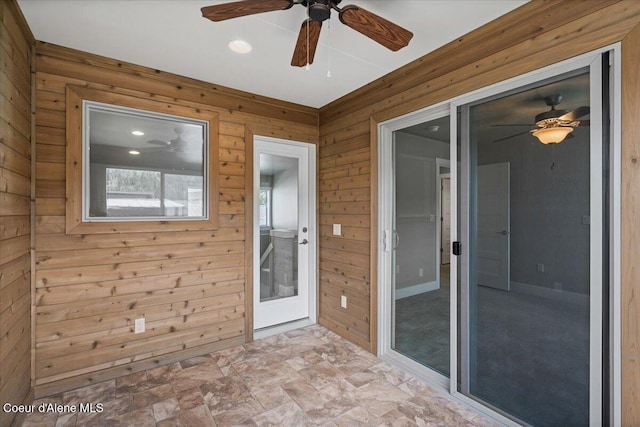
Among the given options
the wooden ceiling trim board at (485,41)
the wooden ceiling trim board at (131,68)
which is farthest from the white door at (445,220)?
the wooden ceiling trim board at (131,68)

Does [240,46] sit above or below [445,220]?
above

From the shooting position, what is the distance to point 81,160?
2.44 meters

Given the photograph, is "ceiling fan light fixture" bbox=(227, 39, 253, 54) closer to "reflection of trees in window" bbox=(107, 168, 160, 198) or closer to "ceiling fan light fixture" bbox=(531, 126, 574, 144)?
"reflection of trees in window" bbox=(107, 168, 160, 198)

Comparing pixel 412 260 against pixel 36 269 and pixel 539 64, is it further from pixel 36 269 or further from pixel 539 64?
pixel 36 269

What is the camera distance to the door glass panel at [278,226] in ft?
11.5

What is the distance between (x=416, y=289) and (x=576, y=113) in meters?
1.75

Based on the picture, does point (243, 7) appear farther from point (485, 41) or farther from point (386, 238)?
point (386, 238)

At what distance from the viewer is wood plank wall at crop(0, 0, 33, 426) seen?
5.79 feet

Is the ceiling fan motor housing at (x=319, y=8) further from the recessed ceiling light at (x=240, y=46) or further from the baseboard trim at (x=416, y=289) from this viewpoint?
the baseboard trim at (x=416, y=289)

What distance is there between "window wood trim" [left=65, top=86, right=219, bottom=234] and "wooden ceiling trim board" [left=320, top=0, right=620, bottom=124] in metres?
1.66

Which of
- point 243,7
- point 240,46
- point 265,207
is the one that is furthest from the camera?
point 265,207

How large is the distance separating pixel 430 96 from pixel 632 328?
1912mm

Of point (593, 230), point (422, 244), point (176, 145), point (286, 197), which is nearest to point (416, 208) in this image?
point (422, 244)

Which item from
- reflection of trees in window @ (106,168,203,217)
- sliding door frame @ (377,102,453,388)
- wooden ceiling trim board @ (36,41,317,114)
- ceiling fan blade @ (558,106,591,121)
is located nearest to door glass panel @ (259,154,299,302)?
wooden ceiling trim board @ (36,41,317,114)
